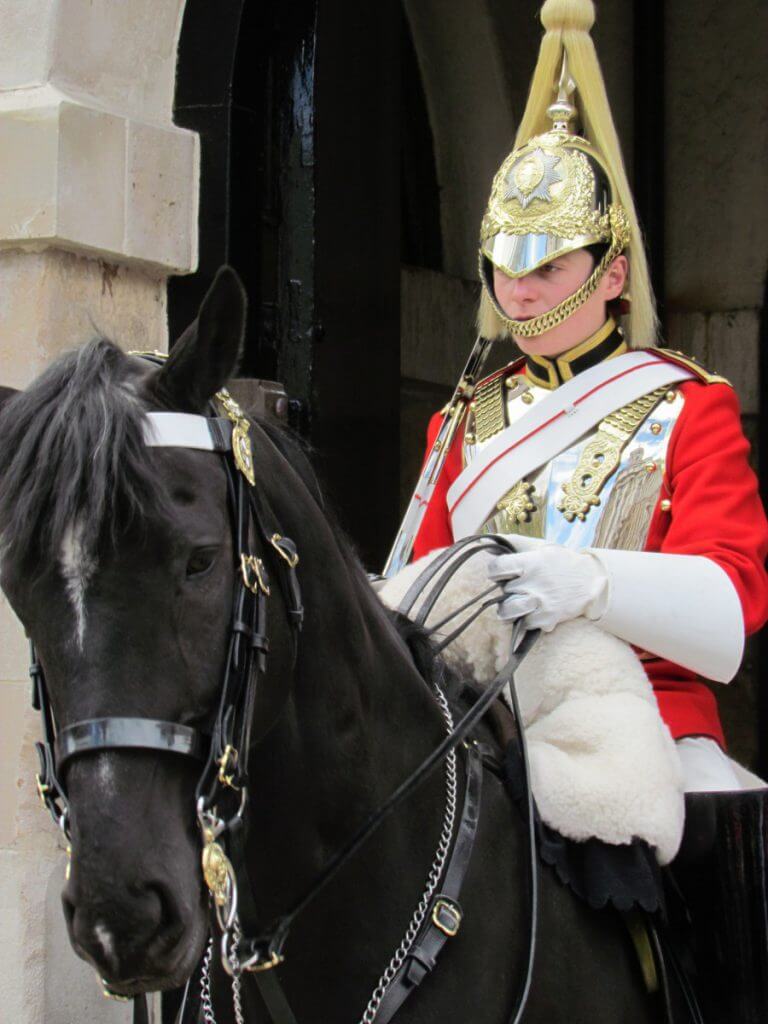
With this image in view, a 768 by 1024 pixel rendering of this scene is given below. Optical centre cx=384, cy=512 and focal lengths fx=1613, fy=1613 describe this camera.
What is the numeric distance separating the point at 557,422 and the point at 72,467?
Answer: 1.39 metres

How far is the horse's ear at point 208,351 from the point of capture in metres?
1.93

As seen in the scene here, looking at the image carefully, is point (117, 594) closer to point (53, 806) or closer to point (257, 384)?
point (53, 806)

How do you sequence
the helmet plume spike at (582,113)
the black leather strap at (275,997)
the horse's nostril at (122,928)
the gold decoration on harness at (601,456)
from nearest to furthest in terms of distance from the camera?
the horse's nostril at (122,928) → the black leather strap at (275,997) → the gold decoration on harness at (601,456) → the helmet plume spike at (582,113)

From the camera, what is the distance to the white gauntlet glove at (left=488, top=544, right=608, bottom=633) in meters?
2.56

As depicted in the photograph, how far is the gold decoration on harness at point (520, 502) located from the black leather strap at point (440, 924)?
751 millimetres

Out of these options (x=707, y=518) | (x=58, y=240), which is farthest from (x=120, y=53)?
(x=707, y=518)

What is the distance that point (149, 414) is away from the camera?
1.95 meters

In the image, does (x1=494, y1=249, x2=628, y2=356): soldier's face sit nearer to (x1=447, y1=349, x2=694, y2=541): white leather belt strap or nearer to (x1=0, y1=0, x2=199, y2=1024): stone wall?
(x1=447, y1=349, x2=694, y2=541): white leather belt strap

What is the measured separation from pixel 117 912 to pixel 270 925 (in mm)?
400

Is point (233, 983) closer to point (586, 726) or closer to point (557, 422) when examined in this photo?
point (586, 726)

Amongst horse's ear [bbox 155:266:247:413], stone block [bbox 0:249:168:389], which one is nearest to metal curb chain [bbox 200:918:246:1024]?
horse's ear [bbox 155:266:247:413]

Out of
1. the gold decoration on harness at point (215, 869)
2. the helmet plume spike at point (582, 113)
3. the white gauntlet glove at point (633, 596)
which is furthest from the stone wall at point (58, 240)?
the gold decoration on harness at point (215, 869)

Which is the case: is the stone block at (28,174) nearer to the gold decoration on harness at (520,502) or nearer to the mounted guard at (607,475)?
the mounted guard at (607,475)

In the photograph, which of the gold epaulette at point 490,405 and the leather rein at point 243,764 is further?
the gold epaulette at point 490,405
